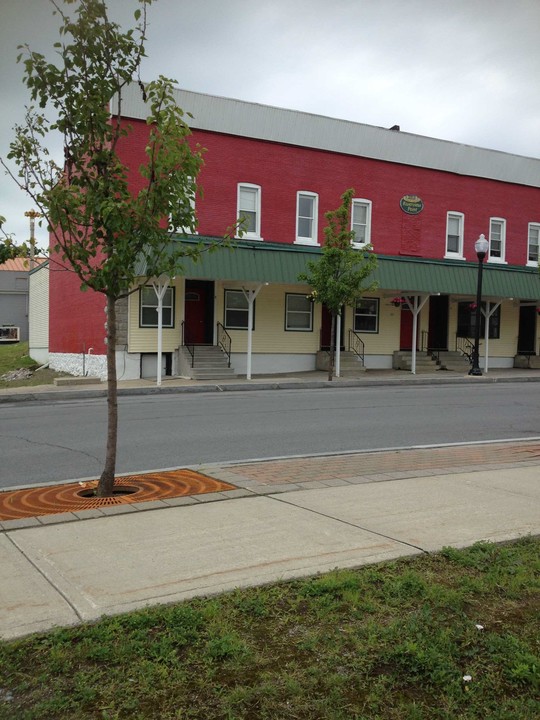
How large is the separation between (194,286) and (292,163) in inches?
242

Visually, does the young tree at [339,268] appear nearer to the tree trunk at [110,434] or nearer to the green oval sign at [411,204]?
the green oval sign at [411,204]

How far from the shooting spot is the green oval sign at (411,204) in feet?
96.0

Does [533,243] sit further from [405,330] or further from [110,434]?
[110,434]

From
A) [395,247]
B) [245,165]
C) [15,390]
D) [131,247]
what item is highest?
[245,165]

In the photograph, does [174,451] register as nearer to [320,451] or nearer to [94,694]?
[320,451]

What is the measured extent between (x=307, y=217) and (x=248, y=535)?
22971 millimetres

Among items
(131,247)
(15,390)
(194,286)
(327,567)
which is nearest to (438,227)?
(194,286)

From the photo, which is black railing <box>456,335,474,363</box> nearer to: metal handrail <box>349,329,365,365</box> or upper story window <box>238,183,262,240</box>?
metal handrail <box>349,329,365,365</box>

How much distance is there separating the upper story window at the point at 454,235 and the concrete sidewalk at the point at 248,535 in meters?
23.8

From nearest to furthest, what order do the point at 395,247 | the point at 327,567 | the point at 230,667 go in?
1. the point at 230,667
2. the point at 327,567
3. the point at 395,247

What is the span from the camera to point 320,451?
986 cm

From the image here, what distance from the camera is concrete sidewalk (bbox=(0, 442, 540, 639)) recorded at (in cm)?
428

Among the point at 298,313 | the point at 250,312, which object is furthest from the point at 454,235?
the point at 250,312

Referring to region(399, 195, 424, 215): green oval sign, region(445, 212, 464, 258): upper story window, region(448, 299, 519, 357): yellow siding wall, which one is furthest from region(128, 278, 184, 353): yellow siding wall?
region(448, 299, 519, 357): yellow siding wall
